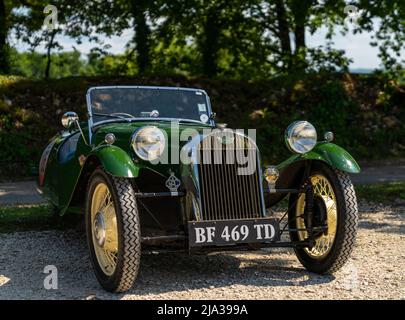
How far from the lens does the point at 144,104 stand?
6.81 meters

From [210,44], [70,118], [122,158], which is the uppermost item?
[210,44]

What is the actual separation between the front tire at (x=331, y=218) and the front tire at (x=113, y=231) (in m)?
1.66

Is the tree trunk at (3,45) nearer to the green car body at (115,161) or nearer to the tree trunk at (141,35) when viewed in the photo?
the tree trunk at (141,35)

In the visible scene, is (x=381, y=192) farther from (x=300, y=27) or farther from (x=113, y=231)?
(x=300, y=27)

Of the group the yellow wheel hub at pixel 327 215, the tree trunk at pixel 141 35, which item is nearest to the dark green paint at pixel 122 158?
the yellow wheel hub at pixel 327 215

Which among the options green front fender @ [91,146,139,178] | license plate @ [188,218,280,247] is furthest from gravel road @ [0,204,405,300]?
green front fender @ [91,146,139,178]

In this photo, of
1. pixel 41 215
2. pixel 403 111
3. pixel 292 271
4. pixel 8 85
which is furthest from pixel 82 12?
pixel 292 271

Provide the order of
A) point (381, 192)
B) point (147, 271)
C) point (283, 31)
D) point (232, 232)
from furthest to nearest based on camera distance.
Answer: point (283, 31)
point (381, 192)
point (147, 271)
point (232, 232)

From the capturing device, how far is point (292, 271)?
5.86 metres

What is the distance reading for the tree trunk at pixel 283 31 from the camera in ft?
59.6

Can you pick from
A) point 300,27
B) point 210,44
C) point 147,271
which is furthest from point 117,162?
point 300,27

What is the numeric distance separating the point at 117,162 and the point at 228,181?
927 mm

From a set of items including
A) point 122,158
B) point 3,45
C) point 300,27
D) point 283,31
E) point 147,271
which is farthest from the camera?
point 283,31

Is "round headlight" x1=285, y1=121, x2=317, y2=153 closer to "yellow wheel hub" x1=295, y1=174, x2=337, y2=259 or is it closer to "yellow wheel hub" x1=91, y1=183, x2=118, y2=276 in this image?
"yellow wheel hub" x1=295, y1=174, x2=337, y2=259
